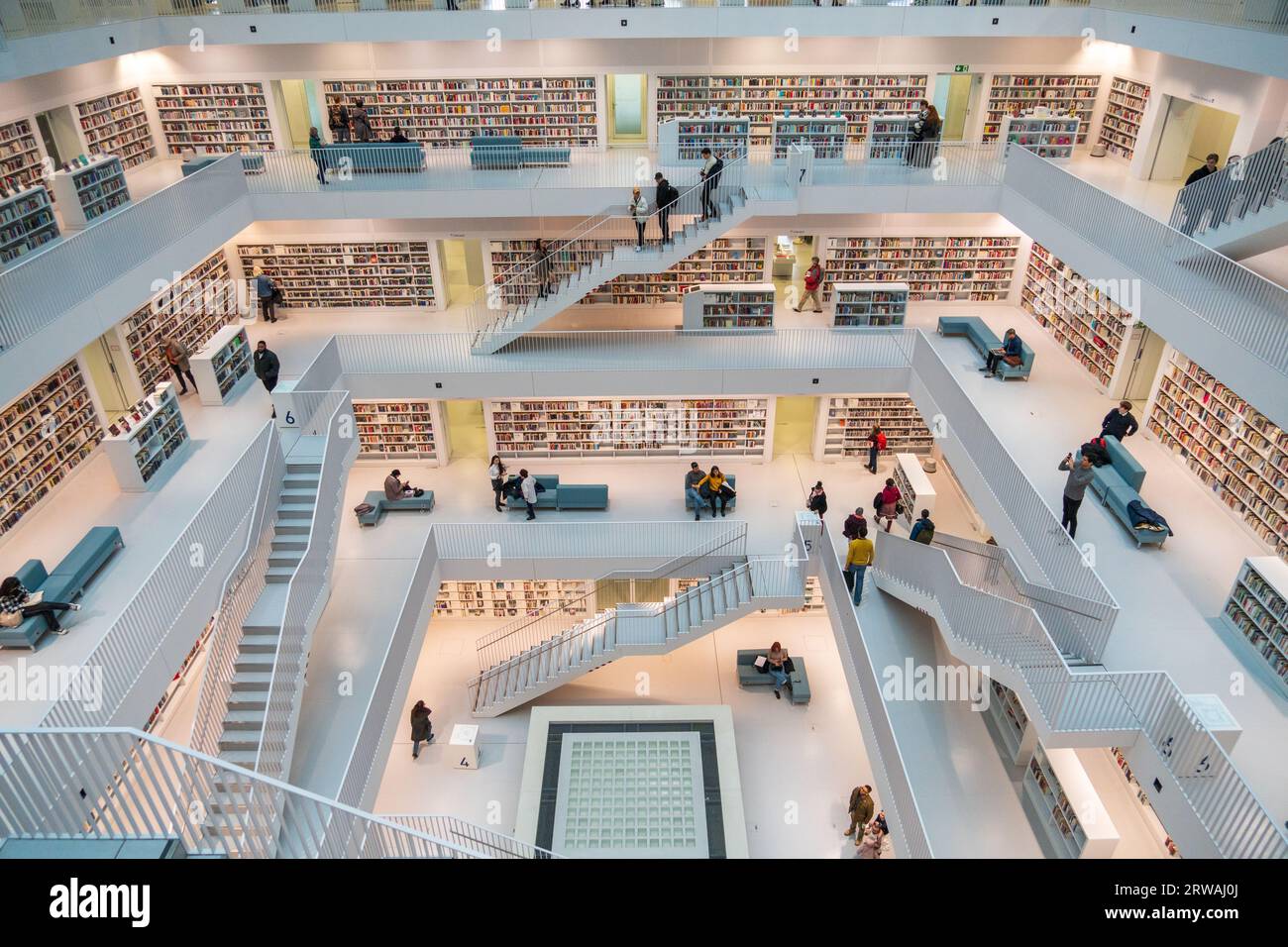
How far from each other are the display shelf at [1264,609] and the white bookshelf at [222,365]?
15.4 metres

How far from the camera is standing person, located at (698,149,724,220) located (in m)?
15.5

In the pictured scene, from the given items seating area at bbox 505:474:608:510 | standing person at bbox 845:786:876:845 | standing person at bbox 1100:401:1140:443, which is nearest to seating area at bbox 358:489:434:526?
seating area at bbox 505:474:608:510

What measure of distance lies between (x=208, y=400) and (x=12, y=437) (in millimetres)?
3226

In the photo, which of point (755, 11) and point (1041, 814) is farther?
point (755, 11)

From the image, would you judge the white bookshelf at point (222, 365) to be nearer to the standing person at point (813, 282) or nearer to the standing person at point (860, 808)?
the standing person at point (813, 282)

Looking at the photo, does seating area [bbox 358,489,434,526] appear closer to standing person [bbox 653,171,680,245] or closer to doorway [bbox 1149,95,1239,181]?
standing person [bbox 653,171,680,245]

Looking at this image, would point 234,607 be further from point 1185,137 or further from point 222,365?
point 1185,137

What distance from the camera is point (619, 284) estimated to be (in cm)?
1862

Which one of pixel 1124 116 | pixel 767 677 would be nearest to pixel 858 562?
pixel 767 677

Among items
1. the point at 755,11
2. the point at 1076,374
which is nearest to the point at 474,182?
the point at 755,11

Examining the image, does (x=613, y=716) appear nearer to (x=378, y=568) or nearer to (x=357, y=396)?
(x=378, y=568)

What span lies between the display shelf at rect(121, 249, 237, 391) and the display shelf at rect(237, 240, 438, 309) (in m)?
0.97

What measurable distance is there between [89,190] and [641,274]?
1008 centimetres

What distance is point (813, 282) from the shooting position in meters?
17.7
